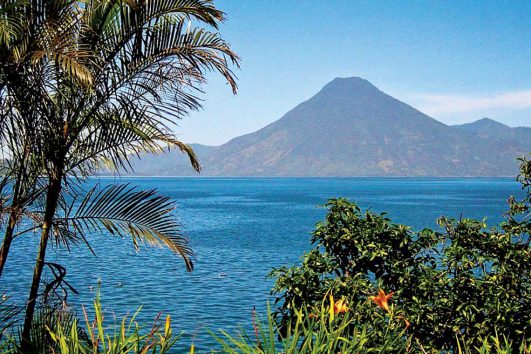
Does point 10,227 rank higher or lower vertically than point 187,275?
higher

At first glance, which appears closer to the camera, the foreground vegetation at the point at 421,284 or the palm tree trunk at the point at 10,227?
the palm tree trunk at the point at 10,227

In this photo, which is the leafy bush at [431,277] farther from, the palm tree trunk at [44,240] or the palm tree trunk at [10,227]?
the palm tree trunk at [10,227]

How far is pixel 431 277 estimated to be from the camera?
8.62 metres

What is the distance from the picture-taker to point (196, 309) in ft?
86.3

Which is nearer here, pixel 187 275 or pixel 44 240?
pixel 44 240

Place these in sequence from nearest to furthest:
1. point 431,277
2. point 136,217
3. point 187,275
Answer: point 136,217 < point 431,277 < point 187,275

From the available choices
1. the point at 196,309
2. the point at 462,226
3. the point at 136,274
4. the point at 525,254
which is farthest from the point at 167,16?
the point at 136,274

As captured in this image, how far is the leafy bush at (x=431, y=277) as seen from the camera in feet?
26.6

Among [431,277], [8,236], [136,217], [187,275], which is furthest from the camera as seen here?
[187,275]

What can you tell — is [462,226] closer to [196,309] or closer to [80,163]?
[80,163]

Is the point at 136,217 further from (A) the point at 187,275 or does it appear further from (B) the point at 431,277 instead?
→ (A) the point at 187,275

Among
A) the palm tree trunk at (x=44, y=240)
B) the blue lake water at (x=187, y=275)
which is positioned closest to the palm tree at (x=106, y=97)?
the palm tree trunk at (x=44, y=240)

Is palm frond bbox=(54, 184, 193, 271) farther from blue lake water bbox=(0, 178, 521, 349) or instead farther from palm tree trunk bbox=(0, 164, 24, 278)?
blue lake water bbox=(0, 178, 521, 349)

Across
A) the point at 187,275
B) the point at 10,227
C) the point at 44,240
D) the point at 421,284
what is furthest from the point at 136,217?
the point at 187,275
